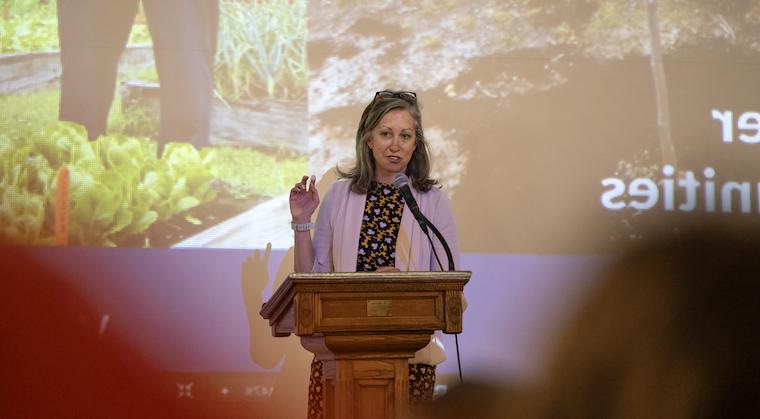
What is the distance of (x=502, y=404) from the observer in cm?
205

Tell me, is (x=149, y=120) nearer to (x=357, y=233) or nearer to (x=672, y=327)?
(x=357, y=233)

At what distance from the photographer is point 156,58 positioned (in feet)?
15.4

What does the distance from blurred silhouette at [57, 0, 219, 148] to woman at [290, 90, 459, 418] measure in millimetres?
1808

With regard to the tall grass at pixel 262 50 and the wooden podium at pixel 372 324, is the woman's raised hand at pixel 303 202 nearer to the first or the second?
the wooden podium at pixel 372 324

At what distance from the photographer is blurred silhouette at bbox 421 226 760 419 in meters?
4.93

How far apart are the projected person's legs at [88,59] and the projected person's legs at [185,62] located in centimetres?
16

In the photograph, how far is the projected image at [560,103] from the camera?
15.7 ft

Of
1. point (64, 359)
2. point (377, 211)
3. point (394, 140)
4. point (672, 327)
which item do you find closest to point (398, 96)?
point (394, 140)

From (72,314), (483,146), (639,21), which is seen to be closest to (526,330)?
(483,146)

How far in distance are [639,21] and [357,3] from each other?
1.32 m

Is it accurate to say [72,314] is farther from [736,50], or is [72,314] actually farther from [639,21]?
[736,50]

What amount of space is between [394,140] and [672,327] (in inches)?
100

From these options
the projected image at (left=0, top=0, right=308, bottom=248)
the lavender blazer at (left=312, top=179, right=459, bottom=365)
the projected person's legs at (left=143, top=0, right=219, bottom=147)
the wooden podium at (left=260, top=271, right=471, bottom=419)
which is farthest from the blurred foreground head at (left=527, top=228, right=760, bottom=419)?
the wooden podium at (left=260, top=271, right=471, bottom=419)

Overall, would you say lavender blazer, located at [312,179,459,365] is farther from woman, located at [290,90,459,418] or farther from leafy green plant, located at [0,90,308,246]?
leafy green plant, located at [0,90,308,246]
